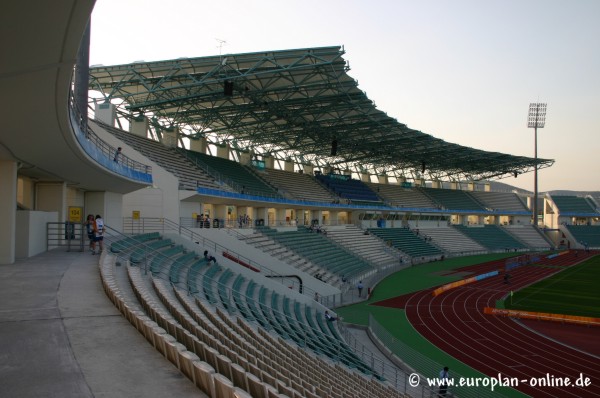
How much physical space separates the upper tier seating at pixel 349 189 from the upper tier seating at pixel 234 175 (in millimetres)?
13190

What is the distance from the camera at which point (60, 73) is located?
6.05 metres

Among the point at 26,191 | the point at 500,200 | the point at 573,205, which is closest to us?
the point at 26,191

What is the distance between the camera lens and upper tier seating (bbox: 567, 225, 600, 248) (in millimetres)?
74375

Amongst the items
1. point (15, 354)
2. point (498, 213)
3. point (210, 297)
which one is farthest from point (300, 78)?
point (498, 213)

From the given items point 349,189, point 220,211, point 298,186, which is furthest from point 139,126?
point 349,189

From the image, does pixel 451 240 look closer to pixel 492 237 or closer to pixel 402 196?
pixel 402 196

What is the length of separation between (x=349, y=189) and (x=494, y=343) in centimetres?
4139

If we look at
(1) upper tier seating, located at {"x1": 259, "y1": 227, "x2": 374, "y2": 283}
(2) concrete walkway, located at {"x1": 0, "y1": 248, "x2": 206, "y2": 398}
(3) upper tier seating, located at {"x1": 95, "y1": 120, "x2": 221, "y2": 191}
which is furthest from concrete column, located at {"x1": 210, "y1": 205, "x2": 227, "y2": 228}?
(2) concrete walkway, located at {"x1": 0, "y1": 248, "x2": 206, "y2": 398}

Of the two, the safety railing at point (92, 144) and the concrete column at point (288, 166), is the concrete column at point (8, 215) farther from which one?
the concrete column at point (288, 166)

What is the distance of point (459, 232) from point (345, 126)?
110 ft

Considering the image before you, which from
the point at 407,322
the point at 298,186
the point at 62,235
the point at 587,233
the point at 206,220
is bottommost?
the point at 407,322

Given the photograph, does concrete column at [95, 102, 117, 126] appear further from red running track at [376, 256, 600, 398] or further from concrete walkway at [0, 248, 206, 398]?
concrete walkway at [0, 248, 206, 398]

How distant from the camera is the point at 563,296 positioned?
99.5ft

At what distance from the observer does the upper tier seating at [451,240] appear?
5906 cm
